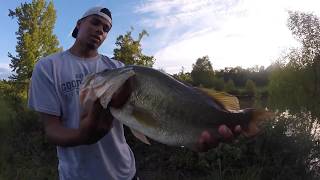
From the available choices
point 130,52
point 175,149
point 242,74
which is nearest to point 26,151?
point 175,149

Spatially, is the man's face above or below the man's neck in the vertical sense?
above

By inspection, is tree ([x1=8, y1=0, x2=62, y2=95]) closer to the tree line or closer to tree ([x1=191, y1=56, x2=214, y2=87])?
the tree line

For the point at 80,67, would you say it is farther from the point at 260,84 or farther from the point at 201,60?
the point at 260,84

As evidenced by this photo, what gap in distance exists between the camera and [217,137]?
2.84 m

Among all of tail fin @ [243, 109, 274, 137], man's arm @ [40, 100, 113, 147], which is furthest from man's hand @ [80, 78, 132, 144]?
tail fin @ [243, 109, 274, 137]

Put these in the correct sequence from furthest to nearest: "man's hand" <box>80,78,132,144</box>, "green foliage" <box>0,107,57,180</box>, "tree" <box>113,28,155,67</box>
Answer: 1. "tree" <box>113,28,155,67</box>
2. "green foliage" <box>0,107,57,180</box>
3. "man's hand" <box>80,78,132,144</box>

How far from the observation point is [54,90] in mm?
3299

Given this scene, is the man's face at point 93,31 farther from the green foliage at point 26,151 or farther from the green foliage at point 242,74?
the green foliage at point 242,74

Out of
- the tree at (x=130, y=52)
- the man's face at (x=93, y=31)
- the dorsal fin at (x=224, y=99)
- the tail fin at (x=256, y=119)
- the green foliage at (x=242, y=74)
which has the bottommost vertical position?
the tail fin at (x=256, y=119)

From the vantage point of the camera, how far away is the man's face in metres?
3.55

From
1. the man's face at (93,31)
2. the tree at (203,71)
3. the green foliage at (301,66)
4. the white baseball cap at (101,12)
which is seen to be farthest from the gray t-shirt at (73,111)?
the tree at (203,71)

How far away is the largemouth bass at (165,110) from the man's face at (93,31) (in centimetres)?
73

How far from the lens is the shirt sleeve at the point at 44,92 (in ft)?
10.6

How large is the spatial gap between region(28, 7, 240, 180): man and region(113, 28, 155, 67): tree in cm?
1568
